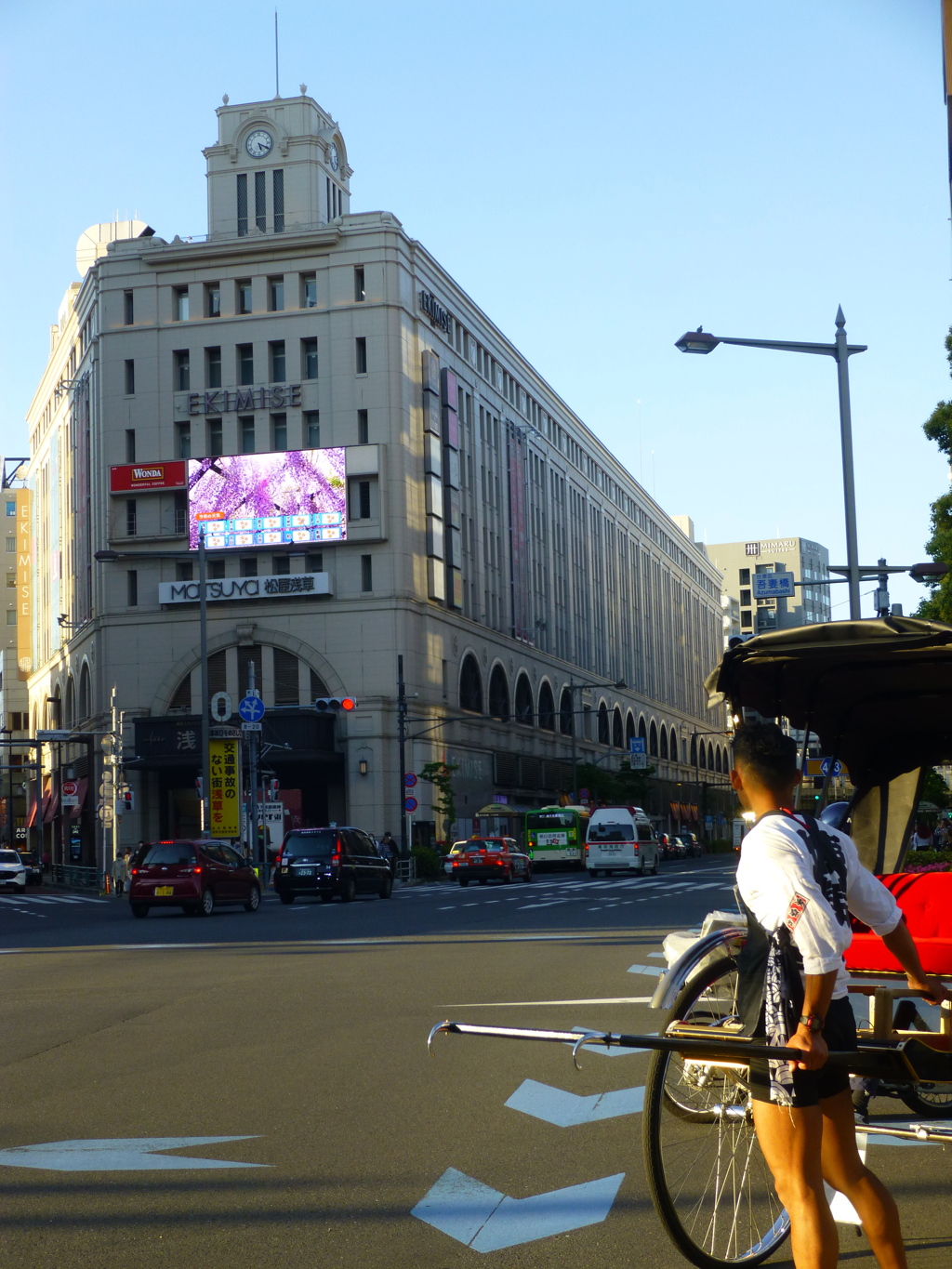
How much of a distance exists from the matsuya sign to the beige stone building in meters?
0.09

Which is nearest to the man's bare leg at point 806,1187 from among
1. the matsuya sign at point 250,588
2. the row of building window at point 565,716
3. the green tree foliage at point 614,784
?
the row of building window at point 565,716

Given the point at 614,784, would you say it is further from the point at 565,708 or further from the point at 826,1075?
the point at 826,1075

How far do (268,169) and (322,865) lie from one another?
45390mm

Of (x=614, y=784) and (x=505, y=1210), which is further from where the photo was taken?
(x=614, y=784)

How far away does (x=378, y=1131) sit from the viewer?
274 inches

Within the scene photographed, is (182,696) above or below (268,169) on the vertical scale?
below

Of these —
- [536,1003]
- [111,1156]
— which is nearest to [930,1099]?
[111,1156]

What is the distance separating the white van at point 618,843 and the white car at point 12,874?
1911 cm

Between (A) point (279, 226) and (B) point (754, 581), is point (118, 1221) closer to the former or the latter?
(B) point (754, 581)

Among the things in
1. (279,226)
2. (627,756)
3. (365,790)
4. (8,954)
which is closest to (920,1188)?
(8,954)

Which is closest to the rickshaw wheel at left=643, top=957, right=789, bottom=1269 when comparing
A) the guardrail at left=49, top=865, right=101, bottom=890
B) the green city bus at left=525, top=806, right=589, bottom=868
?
the guardrail at left=49, top=865, right=101, bottom=890

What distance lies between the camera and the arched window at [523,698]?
81.3m

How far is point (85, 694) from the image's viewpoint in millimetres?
71625

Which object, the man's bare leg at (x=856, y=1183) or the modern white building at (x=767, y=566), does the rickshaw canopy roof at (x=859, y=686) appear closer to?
the man's bare leg at (x=856, y=1183)
